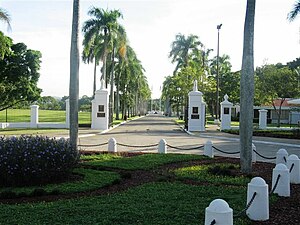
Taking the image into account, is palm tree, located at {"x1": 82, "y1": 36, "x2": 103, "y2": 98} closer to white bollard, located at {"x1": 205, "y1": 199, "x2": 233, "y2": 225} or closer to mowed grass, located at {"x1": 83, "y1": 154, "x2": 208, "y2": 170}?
mowed grass, located at {"x1": 83, "y1": 154, "x2": 208, "y2": 170}

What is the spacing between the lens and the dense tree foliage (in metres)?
39.6

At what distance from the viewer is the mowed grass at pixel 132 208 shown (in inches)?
248

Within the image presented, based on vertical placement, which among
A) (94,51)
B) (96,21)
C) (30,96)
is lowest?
(30,96)

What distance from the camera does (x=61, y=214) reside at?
663cm

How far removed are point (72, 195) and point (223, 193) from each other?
10.6ft

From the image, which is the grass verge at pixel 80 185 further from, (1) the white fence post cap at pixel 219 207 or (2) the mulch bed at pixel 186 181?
(1) the white fence post cap at pixel 219 207

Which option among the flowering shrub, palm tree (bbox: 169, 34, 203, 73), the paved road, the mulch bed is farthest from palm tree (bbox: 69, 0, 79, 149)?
palm tree (bbox: 169, 34, 203, 73)

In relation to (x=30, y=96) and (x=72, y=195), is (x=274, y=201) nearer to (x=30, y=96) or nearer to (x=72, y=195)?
(x=72, y=195)

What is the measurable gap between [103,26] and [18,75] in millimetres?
9972

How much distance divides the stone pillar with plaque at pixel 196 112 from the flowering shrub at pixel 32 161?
85.1ft

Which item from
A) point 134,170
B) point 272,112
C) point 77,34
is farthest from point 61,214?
point 272,112

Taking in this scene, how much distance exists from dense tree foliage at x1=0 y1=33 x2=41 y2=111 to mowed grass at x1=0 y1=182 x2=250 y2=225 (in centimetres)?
3350

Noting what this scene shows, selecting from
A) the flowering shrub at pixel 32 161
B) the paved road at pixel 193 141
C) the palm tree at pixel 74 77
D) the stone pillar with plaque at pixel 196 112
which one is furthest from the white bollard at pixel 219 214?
the stone pillar with plaque at pixel 196 112

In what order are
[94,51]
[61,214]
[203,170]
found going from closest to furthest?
[61,214] < [203,170] < [94,51]
